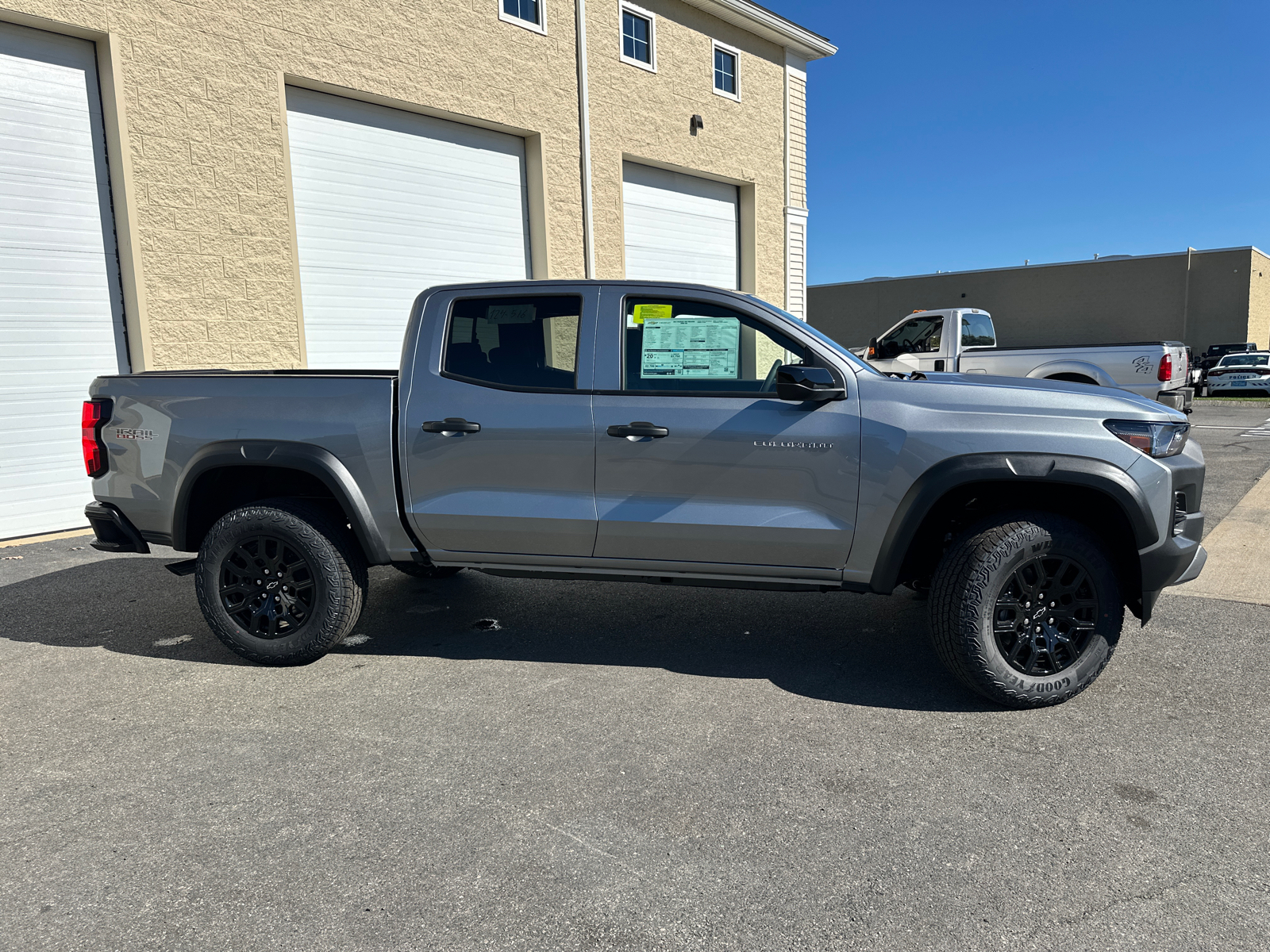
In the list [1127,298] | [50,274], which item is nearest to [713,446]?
[50,274]

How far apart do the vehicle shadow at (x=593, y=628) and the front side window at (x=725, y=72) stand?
1111 cm

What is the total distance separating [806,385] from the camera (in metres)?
3.77

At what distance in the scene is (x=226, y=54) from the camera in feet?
27.6

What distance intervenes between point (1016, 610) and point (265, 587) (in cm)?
356

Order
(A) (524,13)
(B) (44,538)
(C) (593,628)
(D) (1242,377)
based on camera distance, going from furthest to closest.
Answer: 1. (D) (1242,377)
2. (A) (524,13)
3. (B) (44,538)
4. (C) (593,628)

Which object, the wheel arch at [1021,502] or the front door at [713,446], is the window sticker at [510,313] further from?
the wheel arch at [1021,502]

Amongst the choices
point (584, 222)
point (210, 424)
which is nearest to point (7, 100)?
point (210, 424)

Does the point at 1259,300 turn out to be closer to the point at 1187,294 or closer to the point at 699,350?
the point at 1187,294

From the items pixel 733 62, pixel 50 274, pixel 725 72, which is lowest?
pixel 50 274

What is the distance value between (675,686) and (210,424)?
266 cm

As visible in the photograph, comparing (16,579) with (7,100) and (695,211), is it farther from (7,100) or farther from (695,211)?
(695,211)

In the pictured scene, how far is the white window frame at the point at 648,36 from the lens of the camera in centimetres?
1239

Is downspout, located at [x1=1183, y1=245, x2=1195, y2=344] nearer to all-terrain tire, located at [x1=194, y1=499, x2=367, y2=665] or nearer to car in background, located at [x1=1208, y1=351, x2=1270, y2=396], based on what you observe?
car in background, located at [x1=1208, y1=351, x2=1270, y2=396]

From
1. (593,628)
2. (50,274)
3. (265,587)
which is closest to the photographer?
(265,587)
